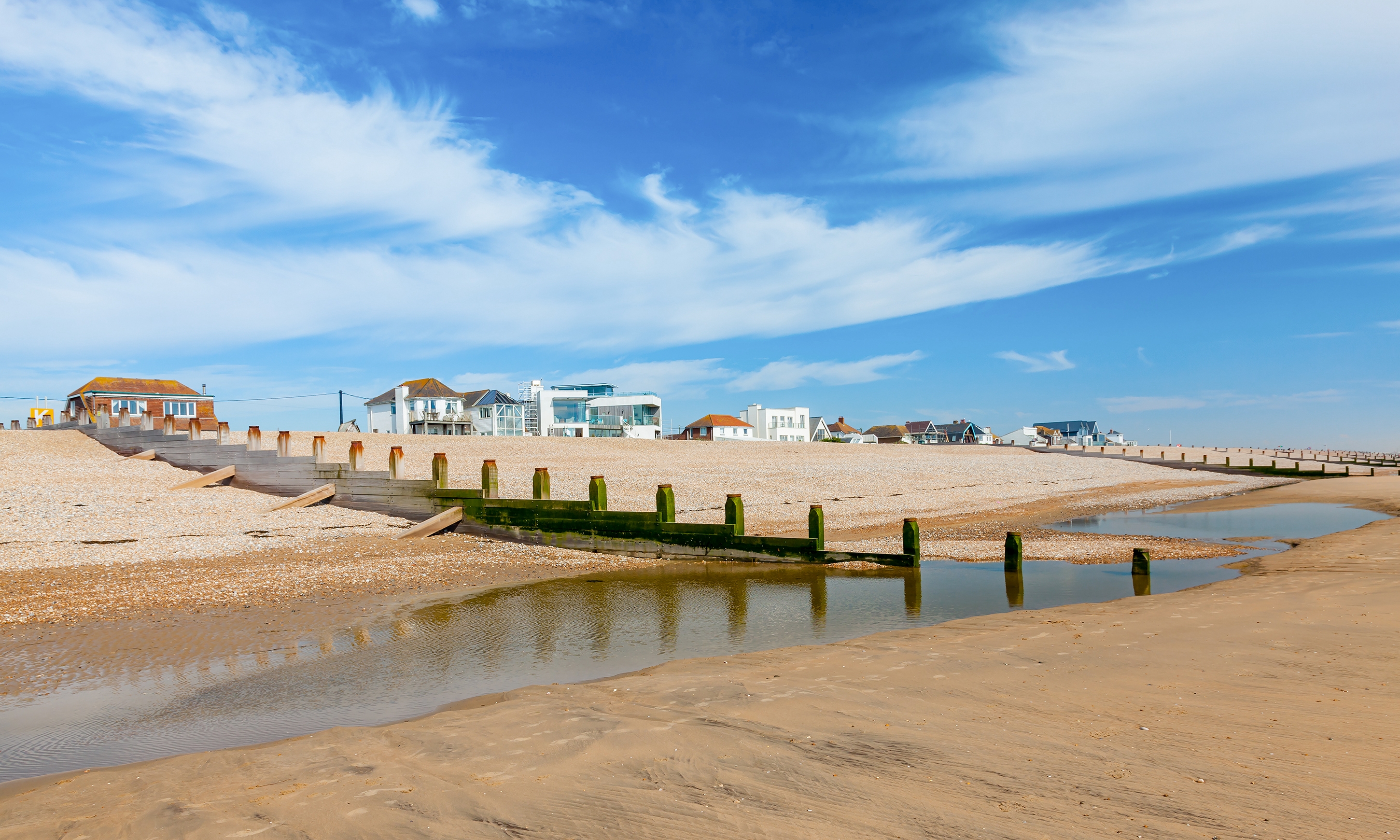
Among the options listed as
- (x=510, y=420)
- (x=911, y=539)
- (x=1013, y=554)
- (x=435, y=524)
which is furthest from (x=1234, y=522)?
(x=510, y=420)

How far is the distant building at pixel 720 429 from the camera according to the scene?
293 feet

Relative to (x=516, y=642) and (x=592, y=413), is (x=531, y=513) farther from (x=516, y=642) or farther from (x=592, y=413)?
(x=592, y=413)

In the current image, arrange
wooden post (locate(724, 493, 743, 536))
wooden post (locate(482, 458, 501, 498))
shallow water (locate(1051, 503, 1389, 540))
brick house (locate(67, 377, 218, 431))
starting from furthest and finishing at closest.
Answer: brick house (locate(67, 377, 218, 431))
shallow water (locate(1051, 503, 1389, 540))
wooden post (locate(482, 458, 501, 498))
wooden post (locate(724, 493, 743, 536))

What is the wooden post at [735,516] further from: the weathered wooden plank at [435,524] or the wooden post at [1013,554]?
the weathered wooden plank at [435,524]

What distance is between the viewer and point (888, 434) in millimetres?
109250

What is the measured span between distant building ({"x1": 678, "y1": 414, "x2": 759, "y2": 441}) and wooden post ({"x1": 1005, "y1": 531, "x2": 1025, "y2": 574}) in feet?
240

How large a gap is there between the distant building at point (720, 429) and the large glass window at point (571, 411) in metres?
16.1

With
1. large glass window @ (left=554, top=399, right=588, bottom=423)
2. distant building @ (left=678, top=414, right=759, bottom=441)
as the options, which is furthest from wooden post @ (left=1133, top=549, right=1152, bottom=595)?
distant building @ (left=678, top=414, right=759, bottom=441)

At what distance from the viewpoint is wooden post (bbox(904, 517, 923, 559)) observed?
14.7 metres

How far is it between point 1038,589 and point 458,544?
12.0 meters

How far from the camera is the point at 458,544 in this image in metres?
16.9

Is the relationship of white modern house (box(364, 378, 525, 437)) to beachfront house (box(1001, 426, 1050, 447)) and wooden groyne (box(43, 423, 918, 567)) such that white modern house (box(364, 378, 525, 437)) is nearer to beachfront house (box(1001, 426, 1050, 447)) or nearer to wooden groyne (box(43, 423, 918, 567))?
wooden groyne (box(43, 423, 918, 567))

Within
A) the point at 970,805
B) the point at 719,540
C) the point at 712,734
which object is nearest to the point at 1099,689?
the point at 970,805

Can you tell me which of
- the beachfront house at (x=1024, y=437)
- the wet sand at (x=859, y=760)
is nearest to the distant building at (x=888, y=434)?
the beachfront house at (x=1024, y=437)
